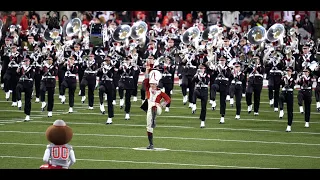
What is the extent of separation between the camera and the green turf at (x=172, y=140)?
22.6 m

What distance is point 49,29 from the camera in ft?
122

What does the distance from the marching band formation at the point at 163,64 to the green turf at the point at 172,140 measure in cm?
45

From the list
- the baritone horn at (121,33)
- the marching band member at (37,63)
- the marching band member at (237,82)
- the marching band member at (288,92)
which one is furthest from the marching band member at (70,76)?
the marching band member at (288,92)

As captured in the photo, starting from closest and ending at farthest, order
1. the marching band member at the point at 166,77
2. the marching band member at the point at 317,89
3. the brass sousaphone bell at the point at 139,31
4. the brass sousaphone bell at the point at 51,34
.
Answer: the marching band member at the point at 317,89, the marching band member at the point at 166,77, the brass sousaphone bell at the point at 51,34, the brass sousaphone bell at the point at 139,31

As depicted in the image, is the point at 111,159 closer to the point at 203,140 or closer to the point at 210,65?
the point at 203,140

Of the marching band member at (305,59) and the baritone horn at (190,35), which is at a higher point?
the baritone horn at (190,35)

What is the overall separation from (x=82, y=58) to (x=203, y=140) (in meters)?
7.78

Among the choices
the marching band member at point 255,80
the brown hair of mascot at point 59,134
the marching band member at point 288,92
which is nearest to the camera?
the brown hair of mascot at point 59,134

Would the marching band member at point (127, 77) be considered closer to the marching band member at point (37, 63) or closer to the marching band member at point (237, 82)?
the marching band member at point (37, 63)

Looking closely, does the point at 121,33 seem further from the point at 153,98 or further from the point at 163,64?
the point at 153,98

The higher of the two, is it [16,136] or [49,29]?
[49,29]
